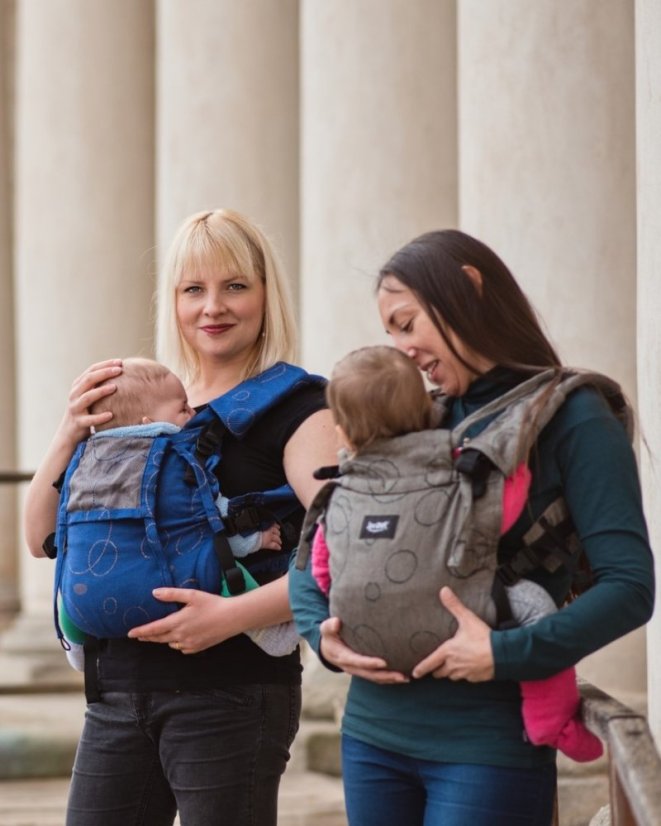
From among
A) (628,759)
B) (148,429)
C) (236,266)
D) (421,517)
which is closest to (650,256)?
(236,266)

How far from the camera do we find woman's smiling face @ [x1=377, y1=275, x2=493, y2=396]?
3.01 m

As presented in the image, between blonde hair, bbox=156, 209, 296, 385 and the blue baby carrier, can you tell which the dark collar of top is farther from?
blonde hair, bbox=156, 209, 296, 385

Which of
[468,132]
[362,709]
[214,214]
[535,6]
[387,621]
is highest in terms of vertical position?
[535,6]

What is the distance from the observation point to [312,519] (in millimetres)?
3068

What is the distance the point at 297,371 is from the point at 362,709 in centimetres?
93

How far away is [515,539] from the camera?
9.55 ft

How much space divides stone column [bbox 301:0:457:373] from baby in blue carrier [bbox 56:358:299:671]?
16.0 ft

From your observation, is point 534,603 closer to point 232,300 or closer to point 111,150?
point 232,300

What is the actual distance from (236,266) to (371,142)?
497cm

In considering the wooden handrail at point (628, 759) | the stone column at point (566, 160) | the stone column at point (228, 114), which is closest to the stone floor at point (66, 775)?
the stone column at point (566, 160)

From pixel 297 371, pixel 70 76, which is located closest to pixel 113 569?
pixel 297 371

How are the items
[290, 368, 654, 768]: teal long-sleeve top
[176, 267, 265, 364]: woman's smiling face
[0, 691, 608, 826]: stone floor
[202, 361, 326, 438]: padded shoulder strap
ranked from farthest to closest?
[0, 691, 608, 826]: stone floor, [176, 267, 265, 364]: woman's smiling face, [202, 361, 326, 438]: padded shoulder strap, [290, 368, 654, 768]: teal long-sleeve top

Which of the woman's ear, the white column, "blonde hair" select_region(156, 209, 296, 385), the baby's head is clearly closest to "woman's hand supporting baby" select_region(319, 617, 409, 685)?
the woman's ear

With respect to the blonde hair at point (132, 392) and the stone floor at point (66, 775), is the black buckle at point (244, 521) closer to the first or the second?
the blonde hair at point (132, 392)
